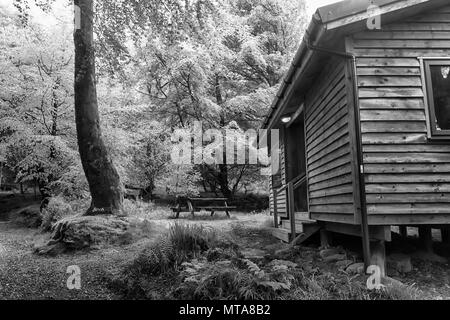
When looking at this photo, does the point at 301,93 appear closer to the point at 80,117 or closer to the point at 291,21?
the point at 80,117

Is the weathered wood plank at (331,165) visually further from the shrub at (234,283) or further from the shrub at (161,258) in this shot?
the shrub at (161,258)

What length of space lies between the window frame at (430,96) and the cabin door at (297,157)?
16.4 ft

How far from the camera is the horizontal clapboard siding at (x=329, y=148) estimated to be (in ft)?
18.7

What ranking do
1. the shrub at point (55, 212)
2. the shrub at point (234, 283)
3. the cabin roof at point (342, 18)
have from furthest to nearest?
the shrub at point (55, 212) → the cabin roof at point (342, 18) → the shrub at point (234, 283)

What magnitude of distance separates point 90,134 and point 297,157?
5916mm

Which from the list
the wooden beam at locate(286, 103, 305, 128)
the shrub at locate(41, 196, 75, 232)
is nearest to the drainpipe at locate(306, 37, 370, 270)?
the wooden beam at locate(286, 103, 305, 128)

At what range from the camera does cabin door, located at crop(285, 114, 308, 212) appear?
34.5 feet

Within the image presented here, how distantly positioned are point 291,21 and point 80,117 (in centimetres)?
1634

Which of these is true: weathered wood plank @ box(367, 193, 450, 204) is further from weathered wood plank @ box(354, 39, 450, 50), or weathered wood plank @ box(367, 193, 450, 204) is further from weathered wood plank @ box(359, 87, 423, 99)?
weathered wood plank @ box(354, 39, 450, 50)

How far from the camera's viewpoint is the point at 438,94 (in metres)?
5.44

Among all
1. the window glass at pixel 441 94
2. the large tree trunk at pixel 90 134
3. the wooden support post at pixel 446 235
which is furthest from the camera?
the large tree trunk at pixel 90 134

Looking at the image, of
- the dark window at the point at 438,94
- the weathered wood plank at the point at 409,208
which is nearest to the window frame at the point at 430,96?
the dark window at the point at 438,94

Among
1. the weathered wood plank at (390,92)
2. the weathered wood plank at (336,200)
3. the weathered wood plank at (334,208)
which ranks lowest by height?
the weathered wood plank at (334,208)
